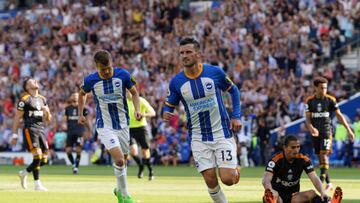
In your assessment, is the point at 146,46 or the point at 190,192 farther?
the point at 146,46

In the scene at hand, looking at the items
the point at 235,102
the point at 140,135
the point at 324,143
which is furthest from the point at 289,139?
the point at 140,135

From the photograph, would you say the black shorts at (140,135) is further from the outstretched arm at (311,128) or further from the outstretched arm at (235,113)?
the outstretched arm at (235,113)

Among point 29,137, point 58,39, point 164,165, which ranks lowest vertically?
point 164,165

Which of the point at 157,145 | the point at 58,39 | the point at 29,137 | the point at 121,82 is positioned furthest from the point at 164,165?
the point at 121,82

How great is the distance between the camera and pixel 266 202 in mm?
13219

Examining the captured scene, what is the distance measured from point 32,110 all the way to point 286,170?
795cm

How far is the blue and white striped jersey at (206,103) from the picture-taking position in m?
13.0

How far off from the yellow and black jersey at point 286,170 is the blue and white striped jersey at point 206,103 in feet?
3.94

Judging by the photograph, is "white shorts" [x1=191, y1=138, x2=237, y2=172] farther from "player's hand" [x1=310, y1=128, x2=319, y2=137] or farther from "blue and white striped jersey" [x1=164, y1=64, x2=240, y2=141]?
"player's hand" [x1=310, y1=128, x2=319, y2=137]

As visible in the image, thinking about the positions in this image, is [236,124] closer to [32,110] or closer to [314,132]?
[314,132]

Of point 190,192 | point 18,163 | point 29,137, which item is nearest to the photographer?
point 190,192

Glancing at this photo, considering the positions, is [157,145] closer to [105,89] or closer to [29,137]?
[29,137]

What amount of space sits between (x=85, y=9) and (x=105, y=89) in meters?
28.5

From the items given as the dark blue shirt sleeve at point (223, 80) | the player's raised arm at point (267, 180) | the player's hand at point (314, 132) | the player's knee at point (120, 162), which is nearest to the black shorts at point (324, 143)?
the player's hand at point (314, 132)
